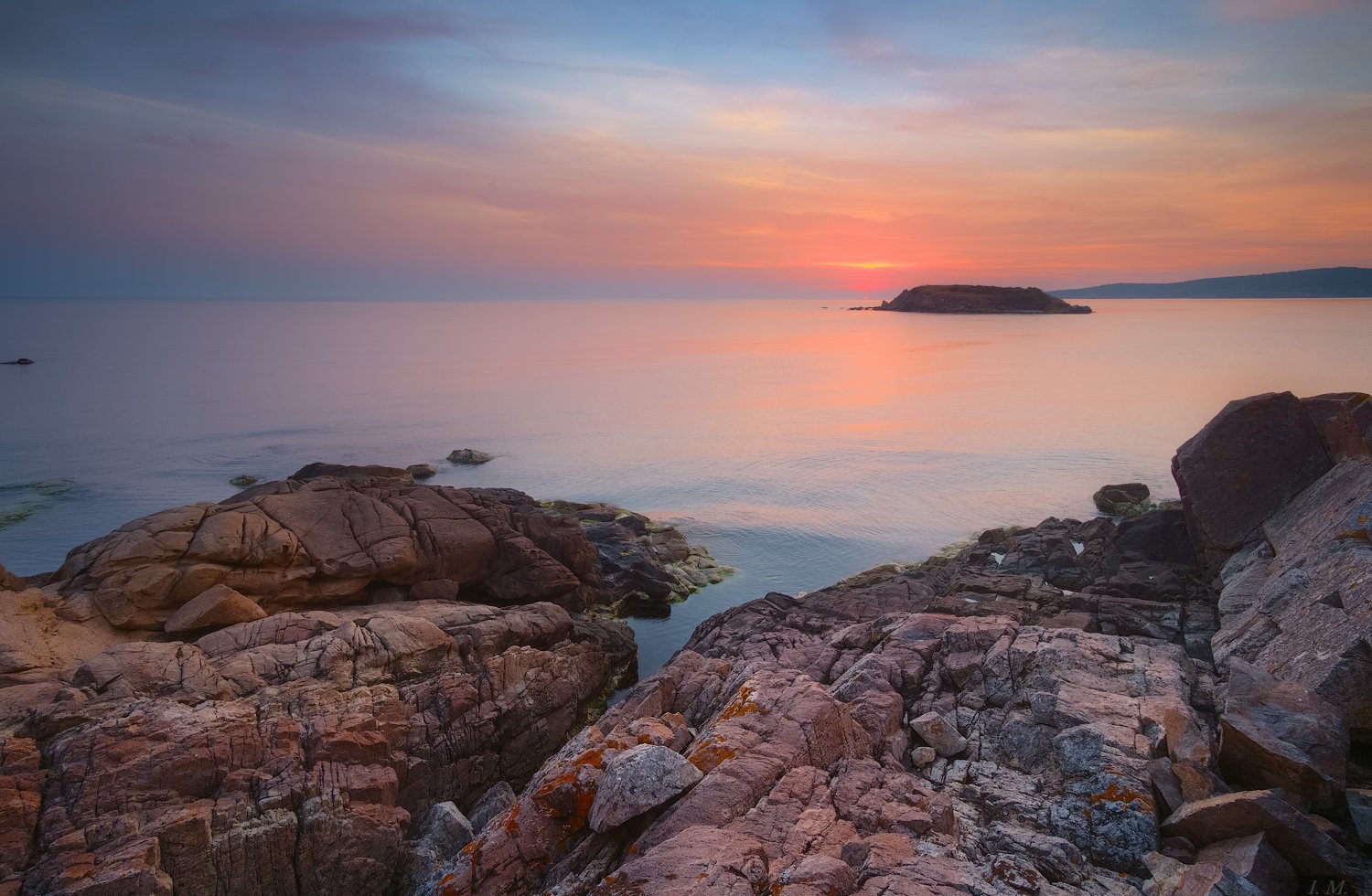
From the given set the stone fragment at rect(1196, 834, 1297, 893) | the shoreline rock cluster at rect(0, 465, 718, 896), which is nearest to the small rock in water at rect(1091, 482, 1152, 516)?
the shoreline rock cluster at rect(0, 465, 718, 896)

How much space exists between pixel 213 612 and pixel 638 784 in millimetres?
11569

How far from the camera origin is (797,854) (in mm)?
7395

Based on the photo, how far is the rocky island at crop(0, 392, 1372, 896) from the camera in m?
7.56

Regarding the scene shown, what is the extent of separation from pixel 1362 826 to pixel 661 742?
7.44 meters

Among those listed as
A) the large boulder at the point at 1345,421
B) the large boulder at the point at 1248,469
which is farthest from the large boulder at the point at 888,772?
the large boulder at the point at 1345,421

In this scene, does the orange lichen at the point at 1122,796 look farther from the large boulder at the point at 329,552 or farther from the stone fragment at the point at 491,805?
the large boulder at the point at 329,552

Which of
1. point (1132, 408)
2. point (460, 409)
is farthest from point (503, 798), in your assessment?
point (1132, 408)

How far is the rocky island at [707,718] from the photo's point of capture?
7.56 metres

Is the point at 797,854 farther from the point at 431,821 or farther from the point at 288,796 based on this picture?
the point at 288,796

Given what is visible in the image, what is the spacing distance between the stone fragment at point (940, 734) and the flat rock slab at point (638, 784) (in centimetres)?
357

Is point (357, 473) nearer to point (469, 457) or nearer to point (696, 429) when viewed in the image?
point (469, 457)

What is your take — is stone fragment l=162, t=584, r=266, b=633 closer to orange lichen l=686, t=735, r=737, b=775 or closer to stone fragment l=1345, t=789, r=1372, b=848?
orange lichen l=686, t=735, r=737, b=775

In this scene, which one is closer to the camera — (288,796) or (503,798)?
(288,796)

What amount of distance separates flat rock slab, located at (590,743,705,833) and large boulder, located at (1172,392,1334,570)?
590 inches
